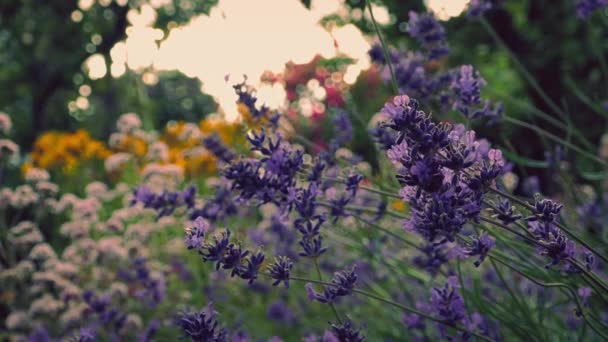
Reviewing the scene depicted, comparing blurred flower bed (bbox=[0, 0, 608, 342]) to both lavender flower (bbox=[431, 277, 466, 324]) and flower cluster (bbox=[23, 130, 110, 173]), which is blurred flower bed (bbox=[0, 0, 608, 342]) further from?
flower cluster (bbox=[23, 130, 110, 173])

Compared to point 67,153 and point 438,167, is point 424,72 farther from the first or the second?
point 67,153

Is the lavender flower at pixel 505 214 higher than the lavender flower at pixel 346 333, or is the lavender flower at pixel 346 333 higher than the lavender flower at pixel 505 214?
the lavender flower at pixel 505 214

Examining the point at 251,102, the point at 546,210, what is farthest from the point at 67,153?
the point at 546,210

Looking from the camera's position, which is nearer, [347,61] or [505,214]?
[505,214]

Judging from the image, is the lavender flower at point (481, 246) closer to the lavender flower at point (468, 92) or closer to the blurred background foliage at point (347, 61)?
the lavender flower at point (468, 92)

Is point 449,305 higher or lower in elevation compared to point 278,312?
lower

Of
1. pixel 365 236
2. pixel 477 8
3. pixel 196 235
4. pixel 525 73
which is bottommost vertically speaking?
pixel 196 235

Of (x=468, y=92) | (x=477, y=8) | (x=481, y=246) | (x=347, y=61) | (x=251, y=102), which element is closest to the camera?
(x=481, y=246)

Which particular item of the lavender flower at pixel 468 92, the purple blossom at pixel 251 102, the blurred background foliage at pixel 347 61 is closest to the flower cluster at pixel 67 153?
the blurred background foliage at pixel 347 61

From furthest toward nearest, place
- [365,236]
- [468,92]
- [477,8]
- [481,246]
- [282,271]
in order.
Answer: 1. [365,236]
2. [477,8]
3. [468,92]
4. [282,271]
5. [481,246]

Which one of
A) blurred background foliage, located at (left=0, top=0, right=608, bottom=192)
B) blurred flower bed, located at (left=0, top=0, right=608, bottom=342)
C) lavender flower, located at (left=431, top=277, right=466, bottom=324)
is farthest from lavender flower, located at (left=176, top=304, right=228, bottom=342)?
blurred background foliage, located at (left=0, top=0, right=608, bottom=192)

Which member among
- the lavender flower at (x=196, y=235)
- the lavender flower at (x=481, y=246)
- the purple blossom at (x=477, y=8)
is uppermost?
the purple blossom at (x=477, y=8)

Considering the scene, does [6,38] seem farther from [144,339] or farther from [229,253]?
[229,253]

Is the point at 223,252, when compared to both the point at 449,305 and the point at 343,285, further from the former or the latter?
the point at 449,305
